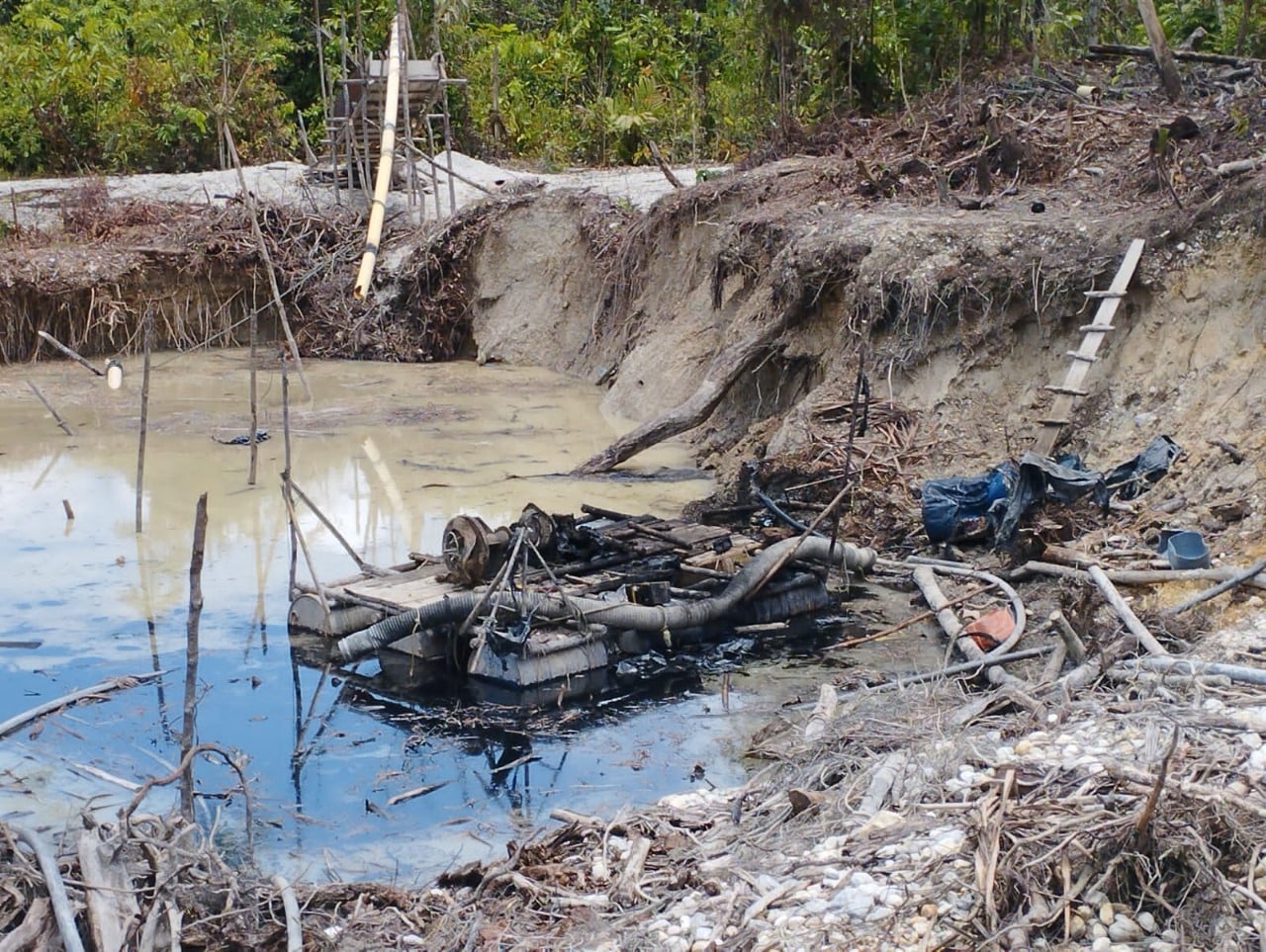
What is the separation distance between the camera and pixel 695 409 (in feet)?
45.0

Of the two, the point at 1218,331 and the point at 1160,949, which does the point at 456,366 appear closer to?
the point at 1218,331

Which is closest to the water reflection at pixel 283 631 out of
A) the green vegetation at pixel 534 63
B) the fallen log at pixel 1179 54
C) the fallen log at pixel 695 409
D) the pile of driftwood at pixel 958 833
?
the fallen log at pixel 695 409

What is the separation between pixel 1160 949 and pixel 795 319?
963 cm

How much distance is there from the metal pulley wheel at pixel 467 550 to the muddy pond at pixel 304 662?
2.73 ft

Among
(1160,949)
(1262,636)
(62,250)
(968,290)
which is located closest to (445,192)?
(62,250)

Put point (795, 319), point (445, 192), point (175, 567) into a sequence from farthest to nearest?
point (445, 192), point (795, 319), point (175, 567)

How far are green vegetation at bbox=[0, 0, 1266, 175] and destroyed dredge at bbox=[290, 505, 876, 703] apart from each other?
9427 millimetres

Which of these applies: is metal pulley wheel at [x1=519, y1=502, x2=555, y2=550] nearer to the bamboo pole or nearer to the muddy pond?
the muddy pond

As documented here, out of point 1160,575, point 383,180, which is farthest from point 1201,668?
point 383,180

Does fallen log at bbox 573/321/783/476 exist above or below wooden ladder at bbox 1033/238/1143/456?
below

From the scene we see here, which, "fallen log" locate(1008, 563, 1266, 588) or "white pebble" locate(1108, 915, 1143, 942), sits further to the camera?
"fallen log" locate(1008, 563, 1266, 588)

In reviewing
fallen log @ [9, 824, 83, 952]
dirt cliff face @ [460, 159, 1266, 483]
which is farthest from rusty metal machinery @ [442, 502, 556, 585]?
fallen log @ [9, 824, 83, 952]

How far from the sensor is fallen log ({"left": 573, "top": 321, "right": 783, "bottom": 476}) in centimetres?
1364

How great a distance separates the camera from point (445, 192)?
75.3ft
